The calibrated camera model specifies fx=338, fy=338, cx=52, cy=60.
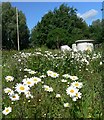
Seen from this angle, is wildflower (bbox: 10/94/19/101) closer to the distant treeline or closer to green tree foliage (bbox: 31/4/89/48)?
the distant treeline

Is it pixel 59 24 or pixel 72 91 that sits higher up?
pixel 59 24

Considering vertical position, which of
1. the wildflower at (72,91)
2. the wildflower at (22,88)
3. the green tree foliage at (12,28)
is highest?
the green tree foliage at (12,28)

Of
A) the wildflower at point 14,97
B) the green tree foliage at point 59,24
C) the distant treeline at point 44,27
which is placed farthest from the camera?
the green tree foliage at point 59,24

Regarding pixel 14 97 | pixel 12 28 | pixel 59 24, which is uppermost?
pixel 59 24

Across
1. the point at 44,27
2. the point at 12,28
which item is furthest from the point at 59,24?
the point at 12,28

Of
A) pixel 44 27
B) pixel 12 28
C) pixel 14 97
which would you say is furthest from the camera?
pixel 44 27

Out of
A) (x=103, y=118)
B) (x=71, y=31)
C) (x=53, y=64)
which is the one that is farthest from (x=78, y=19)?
(x=103, y=118)

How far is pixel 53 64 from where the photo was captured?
6672 millimetres

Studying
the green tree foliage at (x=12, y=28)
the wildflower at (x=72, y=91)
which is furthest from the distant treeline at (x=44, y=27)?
the wildflower at (x=72, y=91)

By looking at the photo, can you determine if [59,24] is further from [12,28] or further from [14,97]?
[14,97]

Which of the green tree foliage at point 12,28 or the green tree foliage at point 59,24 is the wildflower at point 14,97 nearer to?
the green tree foliage at point 12,28

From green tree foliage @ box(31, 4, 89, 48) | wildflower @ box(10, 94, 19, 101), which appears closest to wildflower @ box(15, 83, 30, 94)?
wildflower @ box(10, 94, 19, 101)

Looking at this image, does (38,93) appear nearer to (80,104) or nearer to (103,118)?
(80,104)

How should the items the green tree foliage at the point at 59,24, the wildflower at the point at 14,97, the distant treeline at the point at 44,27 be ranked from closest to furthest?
the wildflower at the point at 14,97
the distant treeline at the point at 44,27
the green tree foliage at the point at 59,24
